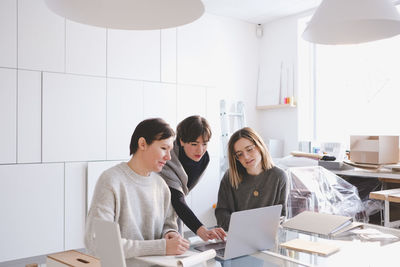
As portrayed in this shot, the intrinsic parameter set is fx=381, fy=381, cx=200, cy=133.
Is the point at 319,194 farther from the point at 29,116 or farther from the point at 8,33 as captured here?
the point at 8,33

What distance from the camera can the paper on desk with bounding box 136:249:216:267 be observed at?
3.84 ft

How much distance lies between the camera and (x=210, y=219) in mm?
4465

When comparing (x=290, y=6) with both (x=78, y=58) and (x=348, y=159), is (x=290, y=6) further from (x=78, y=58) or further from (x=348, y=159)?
(x=78, y=58)

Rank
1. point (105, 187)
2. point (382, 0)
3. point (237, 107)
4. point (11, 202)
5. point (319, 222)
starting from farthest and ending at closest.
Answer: point (237, 107)
point (11, 202)
point (319, 222)
point (382, 0)
point (105, 187)

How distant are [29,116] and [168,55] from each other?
5.24 ft

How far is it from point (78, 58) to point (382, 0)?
2.72 m

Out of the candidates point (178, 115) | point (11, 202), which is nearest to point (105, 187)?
point (11, 202)

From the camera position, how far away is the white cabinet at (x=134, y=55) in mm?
3768

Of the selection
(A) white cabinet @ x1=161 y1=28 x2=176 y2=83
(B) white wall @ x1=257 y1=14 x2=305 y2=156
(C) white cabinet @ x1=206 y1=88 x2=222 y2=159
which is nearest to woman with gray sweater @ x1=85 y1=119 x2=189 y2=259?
(A) white cabinet @ x1=161 y1=28 x2=176 y2=83

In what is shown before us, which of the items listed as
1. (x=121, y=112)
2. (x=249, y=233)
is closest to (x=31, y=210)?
(x=121, y=112)

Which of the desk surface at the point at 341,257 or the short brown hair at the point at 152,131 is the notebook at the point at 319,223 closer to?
the desk surface at the point at 341,257

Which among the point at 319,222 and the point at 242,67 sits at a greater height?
the point at 242,67

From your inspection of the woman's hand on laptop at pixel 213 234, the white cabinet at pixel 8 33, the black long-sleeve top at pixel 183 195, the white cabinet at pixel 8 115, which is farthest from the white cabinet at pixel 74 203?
the woman's hand on laptop at pixel 213 234

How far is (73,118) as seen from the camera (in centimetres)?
351
